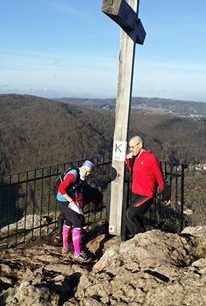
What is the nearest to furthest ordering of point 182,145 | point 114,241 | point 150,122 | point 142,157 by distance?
1. point 142,157
2. point 114,241
3. point 182,145
4. point 150,122

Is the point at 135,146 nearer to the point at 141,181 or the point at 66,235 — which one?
the point at 141,181

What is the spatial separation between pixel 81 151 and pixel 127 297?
83697mm

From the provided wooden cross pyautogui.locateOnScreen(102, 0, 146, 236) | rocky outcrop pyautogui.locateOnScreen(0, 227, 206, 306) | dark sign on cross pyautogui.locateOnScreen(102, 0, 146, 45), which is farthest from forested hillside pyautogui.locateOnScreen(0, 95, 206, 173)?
rocky outcrop pyautogui.locateOnScreen(0, 227, 206, 306)

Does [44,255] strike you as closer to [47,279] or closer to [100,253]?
[100,253]

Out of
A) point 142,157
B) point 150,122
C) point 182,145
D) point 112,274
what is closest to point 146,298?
point 112,274

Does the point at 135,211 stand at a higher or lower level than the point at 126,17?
lower

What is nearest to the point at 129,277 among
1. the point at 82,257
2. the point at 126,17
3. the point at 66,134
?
the point at 82,257

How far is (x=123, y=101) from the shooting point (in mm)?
5723

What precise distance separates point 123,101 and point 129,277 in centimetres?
257

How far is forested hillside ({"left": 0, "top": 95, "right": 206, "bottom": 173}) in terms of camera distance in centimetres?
8575

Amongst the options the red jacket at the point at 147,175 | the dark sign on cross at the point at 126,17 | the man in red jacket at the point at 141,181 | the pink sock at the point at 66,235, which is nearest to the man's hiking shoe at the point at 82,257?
the pink sock at the point at 66,235

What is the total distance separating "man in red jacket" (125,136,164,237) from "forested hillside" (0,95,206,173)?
62.0 m

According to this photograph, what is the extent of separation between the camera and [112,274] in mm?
3996

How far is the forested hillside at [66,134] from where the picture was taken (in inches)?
3376
